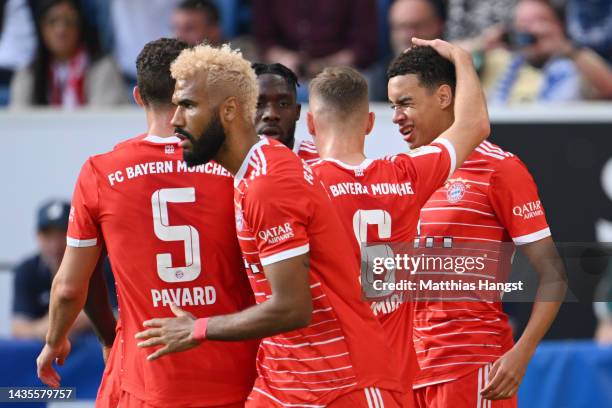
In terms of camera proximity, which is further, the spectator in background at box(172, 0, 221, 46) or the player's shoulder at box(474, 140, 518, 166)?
the spectator in background at box(172, 0, 221, 46)

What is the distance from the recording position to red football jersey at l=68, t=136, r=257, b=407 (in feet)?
15.6

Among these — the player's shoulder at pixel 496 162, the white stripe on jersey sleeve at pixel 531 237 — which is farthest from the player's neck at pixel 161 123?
the white stripe on jersey sleeve at pixel 531 237

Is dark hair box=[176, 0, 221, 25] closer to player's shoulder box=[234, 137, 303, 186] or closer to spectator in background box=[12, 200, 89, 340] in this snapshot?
spectator in background box=[12, 200, 89, 340]

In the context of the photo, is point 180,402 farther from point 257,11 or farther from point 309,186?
point 257,11

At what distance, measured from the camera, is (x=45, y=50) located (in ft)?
32.9

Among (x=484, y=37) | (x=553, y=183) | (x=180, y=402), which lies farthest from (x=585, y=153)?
(x=180, y=402)

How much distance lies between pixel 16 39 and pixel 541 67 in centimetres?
450

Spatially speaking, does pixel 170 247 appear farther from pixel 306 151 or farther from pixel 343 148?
pixel 306 151

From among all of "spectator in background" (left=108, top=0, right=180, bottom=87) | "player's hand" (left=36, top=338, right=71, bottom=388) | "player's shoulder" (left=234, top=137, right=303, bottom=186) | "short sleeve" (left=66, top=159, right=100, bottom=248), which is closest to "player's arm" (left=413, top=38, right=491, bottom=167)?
"player's shoulder" (left=234, top=137, right=303, bottom=186)

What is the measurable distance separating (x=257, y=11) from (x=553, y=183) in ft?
9.82

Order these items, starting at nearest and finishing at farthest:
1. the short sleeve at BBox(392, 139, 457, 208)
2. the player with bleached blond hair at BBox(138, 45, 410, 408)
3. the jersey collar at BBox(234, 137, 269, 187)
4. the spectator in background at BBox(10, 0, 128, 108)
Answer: the player with bleached blond hair at BBox(138, 45, 410, 408) → the jersey collar at BBox(234, 137, 269, 187) → the short sleeve at BBox(392, 139, 457, 208) → the spectator in background at BBox(10, 0, 128, 108)

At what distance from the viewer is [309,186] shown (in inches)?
166

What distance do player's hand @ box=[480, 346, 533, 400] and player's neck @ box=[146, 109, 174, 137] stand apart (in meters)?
1.75

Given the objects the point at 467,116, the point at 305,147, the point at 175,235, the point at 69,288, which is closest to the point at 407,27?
the point at 305,147
